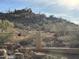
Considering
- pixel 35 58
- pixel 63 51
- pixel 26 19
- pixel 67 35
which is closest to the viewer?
pixel 35 58

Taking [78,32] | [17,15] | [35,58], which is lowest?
[35,58]

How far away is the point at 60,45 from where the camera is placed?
2247 centimetres

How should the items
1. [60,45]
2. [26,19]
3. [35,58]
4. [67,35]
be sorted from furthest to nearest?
[26,19], [67,35], [60,45], [35,58]

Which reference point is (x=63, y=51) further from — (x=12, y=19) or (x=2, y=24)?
(x=12, y=19)

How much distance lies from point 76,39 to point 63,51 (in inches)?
138

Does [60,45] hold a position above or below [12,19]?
below

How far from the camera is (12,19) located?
58.2m

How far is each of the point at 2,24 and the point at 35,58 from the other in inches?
740

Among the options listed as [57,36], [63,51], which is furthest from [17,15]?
[63,51]

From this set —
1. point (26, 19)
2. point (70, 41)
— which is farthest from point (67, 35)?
point (26, 19)

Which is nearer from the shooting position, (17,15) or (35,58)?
(35,58)

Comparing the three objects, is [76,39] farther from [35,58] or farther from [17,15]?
[17,15]

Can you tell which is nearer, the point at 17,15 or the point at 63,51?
the point at 63,51

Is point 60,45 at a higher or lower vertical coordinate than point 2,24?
lower
